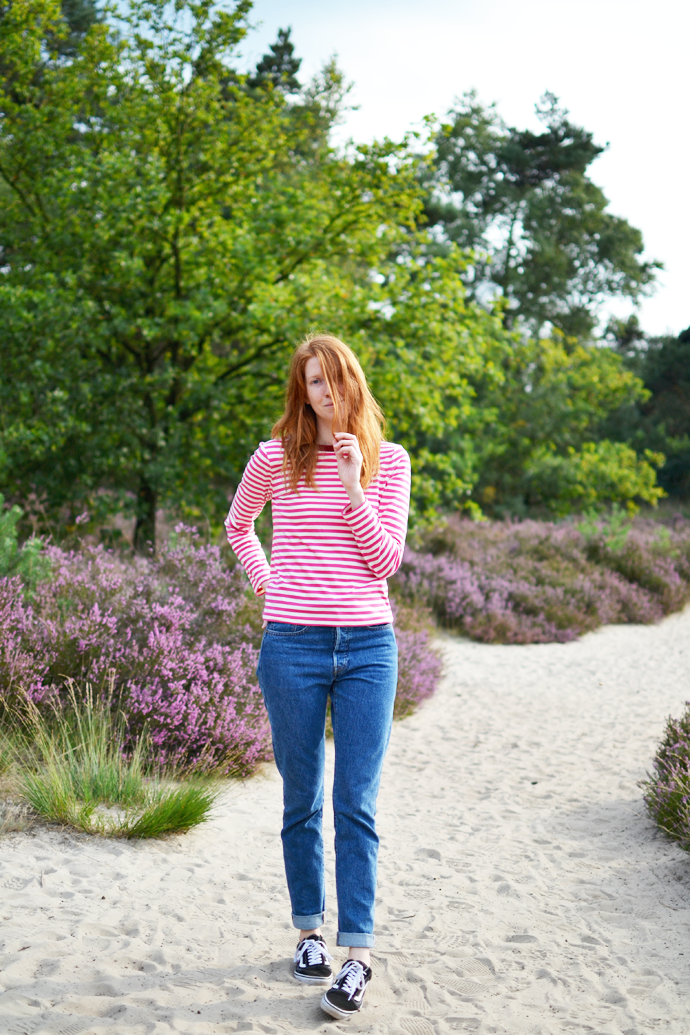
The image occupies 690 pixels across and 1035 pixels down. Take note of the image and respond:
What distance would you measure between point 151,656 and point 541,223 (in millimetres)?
28461

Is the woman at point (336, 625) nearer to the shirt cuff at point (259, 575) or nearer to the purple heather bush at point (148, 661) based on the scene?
the shirt cuff at point (259, 575)

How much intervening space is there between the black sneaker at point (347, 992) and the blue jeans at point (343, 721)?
85 millimetres

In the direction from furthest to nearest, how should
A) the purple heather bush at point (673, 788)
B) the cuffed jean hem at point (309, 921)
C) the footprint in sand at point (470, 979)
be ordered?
the purple heather bush at point (673, 788) → the footprint in sand at point (470, 979) → the cuffed jean hem at point (309, 921)

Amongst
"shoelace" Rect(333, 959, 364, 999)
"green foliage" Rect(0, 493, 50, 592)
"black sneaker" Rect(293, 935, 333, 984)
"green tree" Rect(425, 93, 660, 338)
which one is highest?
"green tree" Rect(425, 93, 660, 338)

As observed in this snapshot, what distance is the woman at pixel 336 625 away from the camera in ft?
8.43

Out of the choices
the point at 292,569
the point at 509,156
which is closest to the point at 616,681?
the point at 292,569

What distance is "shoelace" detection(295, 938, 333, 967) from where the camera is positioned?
9.24 ft

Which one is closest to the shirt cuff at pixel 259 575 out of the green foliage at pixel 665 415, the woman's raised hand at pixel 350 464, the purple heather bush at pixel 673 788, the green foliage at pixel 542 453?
the woman's raised hand at pixel 350 464

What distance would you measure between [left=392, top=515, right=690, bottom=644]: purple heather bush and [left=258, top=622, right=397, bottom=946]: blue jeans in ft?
23.5

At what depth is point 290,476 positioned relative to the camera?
2.71 meters

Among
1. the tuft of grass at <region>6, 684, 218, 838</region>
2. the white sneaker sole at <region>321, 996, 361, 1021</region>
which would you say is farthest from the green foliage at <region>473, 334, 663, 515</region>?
the white sneaker sole at <region>321, 996, 361, 1021</region>

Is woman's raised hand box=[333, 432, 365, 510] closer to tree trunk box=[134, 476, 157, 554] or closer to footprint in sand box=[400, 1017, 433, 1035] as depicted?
footprint in sand box=[400, 1017, 433, 1035]

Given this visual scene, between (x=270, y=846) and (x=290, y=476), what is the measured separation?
2.23m

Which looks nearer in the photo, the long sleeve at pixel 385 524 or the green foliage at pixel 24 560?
the long sleeve at pixel 385 524
